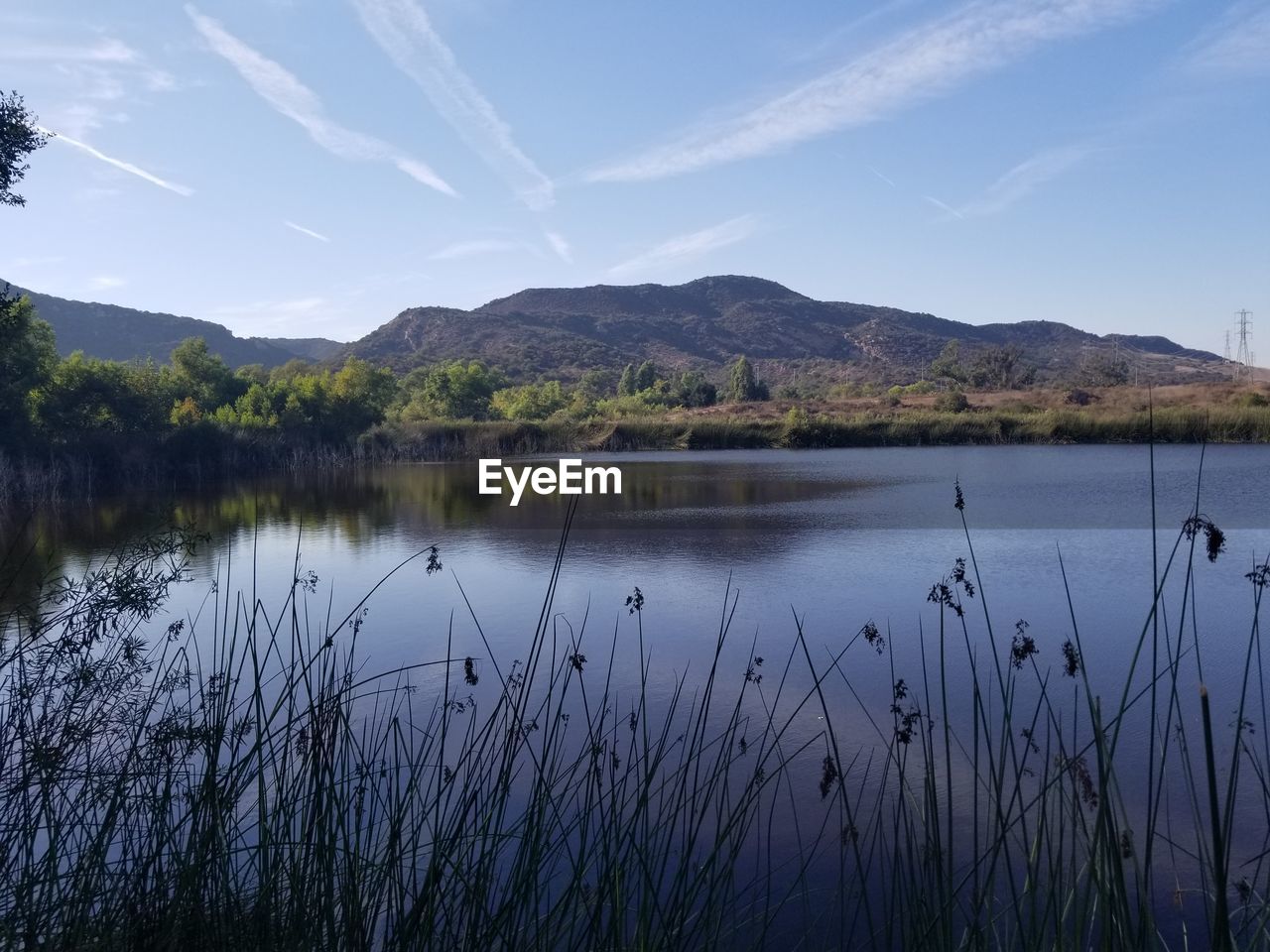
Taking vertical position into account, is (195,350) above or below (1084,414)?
above

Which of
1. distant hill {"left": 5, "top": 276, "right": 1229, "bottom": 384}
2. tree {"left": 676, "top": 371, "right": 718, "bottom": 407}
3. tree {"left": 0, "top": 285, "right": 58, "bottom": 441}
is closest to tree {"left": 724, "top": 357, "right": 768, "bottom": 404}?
tree {"left": 676, "top": 371, "right": 718, "bottom": 407}

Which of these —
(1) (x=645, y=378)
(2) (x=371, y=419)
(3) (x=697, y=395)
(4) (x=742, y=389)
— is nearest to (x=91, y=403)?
(2) (x=371, y=419)

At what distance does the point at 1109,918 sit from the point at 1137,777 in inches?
125

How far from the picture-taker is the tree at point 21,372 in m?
16.3

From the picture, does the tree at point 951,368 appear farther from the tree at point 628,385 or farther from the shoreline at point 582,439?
the shoreline at point 582,439

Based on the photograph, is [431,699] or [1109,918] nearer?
[1109,918]

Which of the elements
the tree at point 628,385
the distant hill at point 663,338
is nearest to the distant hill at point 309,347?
the distant hill at point 663,338

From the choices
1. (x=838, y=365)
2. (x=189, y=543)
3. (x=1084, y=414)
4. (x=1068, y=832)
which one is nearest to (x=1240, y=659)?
(x=1068, y=832)

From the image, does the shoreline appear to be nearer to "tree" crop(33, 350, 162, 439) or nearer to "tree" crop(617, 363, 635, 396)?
"tree" crop(33, 350, 162, 439)

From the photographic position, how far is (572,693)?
5.56m

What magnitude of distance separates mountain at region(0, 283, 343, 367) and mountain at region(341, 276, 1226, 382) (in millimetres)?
12344

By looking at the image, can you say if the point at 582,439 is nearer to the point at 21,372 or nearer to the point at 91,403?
the point at 91,403

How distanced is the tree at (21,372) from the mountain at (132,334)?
74.0m

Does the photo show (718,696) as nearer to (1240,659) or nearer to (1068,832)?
(1068,832)
